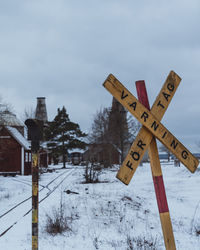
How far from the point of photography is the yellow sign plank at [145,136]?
10.5 feet

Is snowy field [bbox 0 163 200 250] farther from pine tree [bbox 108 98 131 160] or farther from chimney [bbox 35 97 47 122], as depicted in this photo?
chimney [bbox 35 97 47 122]

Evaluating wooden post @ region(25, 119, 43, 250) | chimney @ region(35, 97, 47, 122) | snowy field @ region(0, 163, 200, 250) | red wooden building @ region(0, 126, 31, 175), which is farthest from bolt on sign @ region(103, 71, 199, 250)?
chimney @ region(35, 97, 47, 122)

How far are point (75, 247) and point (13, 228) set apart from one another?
85.0 inches

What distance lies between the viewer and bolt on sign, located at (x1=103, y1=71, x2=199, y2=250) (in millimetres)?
3256

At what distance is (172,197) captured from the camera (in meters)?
13.3

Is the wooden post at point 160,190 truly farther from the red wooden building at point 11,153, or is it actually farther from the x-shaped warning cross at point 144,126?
the red wooden building at point 11,153

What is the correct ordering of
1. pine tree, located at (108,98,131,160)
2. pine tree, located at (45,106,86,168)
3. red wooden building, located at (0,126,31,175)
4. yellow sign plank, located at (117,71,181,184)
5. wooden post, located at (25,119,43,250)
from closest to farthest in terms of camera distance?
yellow sign plank, located at (117,71,181,184) → wooden post, located at (25,119,43,250) → red wooden building, located at (0,126,31,175) → pine tree, located at (108,98,131,160) → pine tree, located at (45,106,86,168)

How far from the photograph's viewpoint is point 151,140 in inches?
136

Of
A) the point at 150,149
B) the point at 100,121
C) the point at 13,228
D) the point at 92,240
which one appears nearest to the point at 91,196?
the point at 13,228

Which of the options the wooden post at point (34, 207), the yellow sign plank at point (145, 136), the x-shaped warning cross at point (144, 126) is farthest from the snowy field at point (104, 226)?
the yellow sign plank at point (145, 136)

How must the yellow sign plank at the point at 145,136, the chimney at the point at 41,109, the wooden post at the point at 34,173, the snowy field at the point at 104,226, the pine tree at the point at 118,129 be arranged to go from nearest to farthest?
the yellow sign plank at the point at 145,136, the wooden post at the point at 34,173, the snowy field at the point at 104,226, the pine tree at the point at 118,129, the chimney at the point at 41,109

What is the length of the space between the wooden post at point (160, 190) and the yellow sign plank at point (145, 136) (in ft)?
0.47

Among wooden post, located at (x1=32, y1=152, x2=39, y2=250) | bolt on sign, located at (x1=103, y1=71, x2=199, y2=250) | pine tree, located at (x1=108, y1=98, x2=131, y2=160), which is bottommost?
wooden post, located at (x1=32, y1=152, x2=39, y2=250)

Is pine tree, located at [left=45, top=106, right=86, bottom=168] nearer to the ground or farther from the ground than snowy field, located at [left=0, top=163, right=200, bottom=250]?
farther from the ground
